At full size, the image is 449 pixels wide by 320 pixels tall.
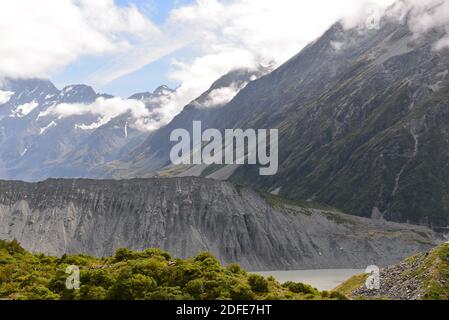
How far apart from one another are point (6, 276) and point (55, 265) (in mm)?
9792

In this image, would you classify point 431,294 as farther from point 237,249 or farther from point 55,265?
point 237,249

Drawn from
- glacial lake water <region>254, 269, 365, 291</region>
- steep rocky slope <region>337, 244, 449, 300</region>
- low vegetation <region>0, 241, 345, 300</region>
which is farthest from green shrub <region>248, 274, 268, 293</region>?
glacial lake water <region>254, 269, 365, 291</region>

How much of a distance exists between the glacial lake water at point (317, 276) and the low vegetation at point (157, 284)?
284 ft

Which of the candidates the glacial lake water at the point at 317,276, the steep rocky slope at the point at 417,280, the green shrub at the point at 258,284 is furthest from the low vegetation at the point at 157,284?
the glacial lake water at the point at 317,276

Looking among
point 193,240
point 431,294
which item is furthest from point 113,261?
point 193,240

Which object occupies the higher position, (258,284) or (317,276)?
(317,276)

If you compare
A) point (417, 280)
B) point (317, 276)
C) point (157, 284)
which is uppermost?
point (317, 276)

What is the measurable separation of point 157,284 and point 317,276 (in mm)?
121648

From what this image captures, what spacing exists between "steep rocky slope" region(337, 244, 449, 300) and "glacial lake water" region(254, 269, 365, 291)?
68339mm

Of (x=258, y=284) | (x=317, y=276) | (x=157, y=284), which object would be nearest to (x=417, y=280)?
(x=258, y=284)

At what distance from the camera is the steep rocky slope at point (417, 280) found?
62.1 metres

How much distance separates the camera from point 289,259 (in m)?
195

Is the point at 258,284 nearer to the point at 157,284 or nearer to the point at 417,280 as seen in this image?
the point at 157,284

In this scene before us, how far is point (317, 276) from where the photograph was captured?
171375 millimetres
